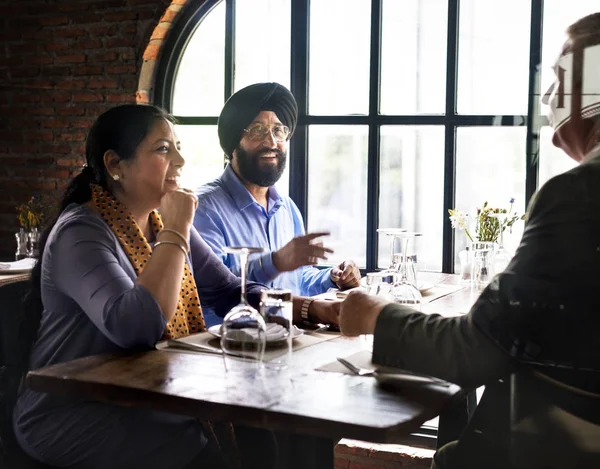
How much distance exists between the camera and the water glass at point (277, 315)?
1.50 m

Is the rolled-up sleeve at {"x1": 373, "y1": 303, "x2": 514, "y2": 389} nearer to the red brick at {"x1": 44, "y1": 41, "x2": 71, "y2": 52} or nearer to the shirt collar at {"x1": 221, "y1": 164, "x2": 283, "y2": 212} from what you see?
the shirt collar at {"x1": 221, "y1": 164, "x2": 283, "y2": 212}

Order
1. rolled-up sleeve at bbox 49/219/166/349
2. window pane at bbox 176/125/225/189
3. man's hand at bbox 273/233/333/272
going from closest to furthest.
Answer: rolled-up sleeve at bbox 49/219/166/349
man's hand at bbox 273/233/333/272
window pane at bbox 176/125/225/189

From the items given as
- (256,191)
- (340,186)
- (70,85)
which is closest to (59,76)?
(70,85)

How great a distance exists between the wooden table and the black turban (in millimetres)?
1647

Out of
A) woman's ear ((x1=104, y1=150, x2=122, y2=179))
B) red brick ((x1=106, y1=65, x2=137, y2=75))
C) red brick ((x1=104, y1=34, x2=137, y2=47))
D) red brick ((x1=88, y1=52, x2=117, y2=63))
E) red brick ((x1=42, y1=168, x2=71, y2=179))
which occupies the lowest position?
red brick ((x1=42, y1=168, x2=71, y2=179))

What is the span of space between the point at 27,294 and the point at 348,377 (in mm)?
938

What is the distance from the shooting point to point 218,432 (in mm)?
2002

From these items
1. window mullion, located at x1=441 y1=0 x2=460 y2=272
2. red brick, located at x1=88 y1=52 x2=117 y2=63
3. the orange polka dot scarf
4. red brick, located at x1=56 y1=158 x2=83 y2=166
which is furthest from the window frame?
the orange polka dot scarf

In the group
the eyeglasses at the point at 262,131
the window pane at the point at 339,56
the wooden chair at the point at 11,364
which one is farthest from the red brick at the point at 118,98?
the wooden chair at the point at 11,364

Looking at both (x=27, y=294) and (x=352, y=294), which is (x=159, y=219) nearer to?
(x=27, y=294)

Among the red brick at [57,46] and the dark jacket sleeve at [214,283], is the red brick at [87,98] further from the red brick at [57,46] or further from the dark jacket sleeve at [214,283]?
the dark jacket sleeve at [214,283]

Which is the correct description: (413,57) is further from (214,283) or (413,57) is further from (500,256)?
(214,283)

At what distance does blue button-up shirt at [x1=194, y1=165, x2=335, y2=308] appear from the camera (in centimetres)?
287

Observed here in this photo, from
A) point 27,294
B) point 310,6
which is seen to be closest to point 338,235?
point 310,6
